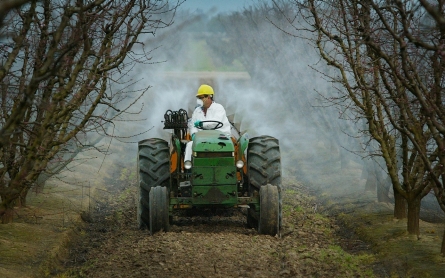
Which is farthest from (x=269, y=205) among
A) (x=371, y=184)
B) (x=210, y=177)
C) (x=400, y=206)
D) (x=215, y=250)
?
(x=371, y=184)

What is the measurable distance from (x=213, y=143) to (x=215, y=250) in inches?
79.1

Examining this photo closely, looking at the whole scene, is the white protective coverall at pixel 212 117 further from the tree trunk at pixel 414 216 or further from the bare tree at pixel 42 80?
the tree trunk at pixel 414 216

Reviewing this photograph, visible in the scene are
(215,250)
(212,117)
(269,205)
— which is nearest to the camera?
(215,250)

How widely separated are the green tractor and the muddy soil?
1.22ft

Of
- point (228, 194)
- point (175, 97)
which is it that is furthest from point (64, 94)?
point (175, 97)

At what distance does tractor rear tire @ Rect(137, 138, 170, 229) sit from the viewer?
40.9ft

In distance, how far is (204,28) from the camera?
75.6 meters

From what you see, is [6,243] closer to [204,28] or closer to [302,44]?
[302,44]

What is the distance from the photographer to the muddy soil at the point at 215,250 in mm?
9727

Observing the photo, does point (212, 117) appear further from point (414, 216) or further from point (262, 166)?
point (414, 216)

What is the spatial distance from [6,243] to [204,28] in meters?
65.6

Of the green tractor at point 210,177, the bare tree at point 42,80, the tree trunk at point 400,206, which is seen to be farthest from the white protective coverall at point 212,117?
the tree trunk at point 400,206

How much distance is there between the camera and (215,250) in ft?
35.3

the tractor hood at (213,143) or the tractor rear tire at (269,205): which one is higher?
the tractor hood at (213,143)
